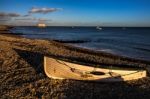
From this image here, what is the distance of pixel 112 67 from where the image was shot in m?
13.6

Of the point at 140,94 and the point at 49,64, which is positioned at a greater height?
the point at 49,64

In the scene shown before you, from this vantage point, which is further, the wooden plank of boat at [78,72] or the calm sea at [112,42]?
the calm sea at [112,42]

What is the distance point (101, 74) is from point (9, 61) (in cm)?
761

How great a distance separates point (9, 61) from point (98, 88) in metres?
8.13

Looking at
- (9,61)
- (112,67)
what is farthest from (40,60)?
(112,67)

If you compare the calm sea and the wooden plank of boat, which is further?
the calm sea

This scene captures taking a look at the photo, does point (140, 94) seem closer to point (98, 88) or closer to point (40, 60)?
point (98, 88)

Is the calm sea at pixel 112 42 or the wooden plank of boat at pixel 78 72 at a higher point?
the wooden plank of boat at pixel 78 72

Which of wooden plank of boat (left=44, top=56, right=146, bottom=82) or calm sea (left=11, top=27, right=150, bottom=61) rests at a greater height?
wooden plank of boat (left=44, top=56, right=146, bottom=82)

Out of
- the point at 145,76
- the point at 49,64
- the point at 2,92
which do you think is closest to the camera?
the point at 2,92

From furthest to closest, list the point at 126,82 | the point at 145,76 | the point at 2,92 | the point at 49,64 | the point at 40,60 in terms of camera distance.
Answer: the point at 40,60
the point at 145,76
the point at 126,82
the point at 49,64
the point at 2,92

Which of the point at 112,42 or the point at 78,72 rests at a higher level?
the point at 78,72

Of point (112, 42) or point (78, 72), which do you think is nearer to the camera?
point (78, 72)

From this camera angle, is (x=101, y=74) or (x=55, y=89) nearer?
(x=55, y=89)
